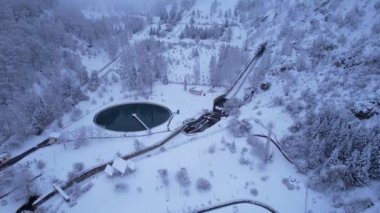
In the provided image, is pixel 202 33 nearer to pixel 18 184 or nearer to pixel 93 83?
pixel 93 83

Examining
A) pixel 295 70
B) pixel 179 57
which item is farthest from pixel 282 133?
pixel 179 57

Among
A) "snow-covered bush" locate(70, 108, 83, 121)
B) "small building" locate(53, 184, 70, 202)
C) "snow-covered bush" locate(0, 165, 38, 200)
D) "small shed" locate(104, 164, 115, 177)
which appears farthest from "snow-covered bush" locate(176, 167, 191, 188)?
"snow-covered bush" locate(70, 108, 83, 121)

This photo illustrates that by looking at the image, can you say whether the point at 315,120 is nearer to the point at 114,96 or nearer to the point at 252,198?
the point at 252,198

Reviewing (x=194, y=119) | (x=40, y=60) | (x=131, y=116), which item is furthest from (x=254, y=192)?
(x=40, y=60)

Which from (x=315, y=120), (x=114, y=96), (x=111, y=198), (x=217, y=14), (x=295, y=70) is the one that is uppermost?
(x=217, y=14)

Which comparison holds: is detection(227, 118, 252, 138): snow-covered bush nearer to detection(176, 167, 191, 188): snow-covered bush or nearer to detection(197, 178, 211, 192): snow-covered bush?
detection(197, 178, 211, 192): snow-covered bush

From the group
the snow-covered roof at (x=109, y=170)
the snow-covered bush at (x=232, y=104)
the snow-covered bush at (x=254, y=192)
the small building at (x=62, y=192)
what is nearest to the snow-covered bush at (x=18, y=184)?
the small building at (x=62, y=192)
